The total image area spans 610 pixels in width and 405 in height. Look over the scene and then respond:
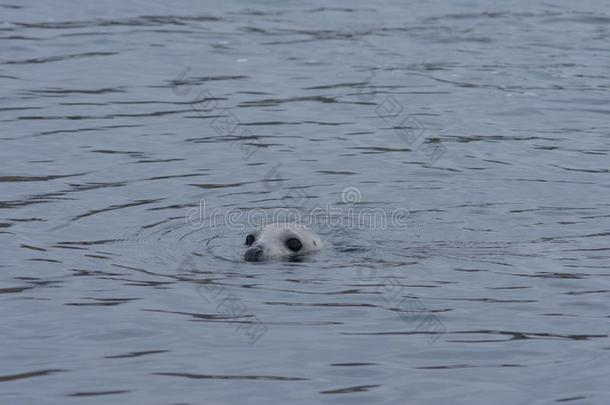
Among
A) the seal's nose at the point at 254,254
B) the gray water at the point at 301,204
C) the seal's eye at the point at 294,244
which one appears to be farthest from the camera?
the seal's eye at the point at 294,244

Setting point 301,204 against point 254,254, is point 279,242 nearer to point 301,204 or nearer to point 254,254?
point 254,254

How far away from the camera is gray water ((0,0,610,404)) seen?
8.77m

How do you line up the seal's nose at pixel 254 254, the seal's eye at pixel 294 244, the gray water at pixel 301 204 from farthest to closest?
the seal's eye at pixel 294 244 → the seal's nose at pixel 254 254 → the gray water at pixel 301 204

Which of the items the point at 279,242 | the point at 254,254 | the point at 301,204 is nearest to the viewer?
the point at 254,254

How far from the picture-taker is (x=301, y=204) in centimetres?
1367

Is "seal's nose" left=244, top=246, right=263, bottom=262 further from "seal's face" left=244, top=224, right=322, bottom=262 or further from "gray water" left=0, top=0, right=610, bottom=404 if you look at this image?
"gray water" left=0, top=0, right=610, bottom=404

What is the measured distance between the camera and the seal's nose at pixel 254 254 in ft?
37.4

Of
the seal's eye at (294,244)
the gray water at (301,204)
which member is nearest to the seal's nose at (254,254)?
the gray water at (301,204)

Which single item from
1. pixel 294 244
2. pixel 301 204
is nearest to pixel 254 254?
pixel 294 244

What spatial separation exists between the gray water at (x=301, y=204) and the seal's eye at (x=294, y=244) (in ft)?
0.62

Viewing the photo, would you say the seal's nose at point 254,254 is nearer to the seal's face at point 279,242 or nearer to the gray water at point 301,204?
the seal's face at point 279,242

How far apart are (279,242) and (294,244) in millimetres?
138

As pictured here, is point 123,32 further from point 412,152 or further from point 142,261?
point 142,261

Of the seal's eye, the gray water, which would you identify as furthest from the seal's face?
the gray water
